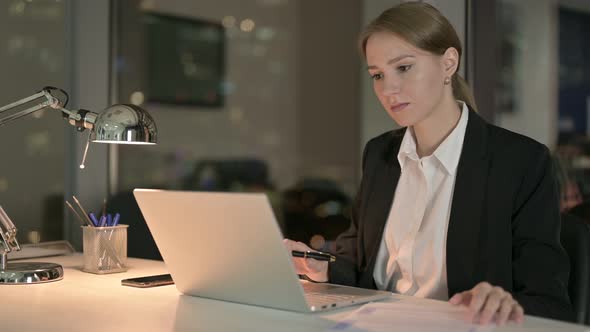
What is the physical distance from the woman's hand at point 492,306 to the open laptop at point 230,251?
22 cm

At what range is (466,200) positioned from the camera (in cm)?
152

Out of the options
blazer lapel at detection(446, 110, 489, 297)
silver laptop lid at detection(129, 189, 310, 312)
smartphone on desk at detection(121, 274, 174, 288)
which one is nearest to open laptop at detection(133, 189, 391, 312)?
silver laptop lid at detection(129, 189, 310, 312)

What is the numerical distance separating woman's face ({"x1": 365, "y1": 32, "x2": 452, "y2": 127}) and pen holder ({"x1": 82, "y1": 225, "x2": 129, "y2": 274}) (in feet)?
2.32

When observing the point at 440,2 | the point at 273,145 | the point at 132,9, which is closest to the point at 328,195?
the point at 273,145

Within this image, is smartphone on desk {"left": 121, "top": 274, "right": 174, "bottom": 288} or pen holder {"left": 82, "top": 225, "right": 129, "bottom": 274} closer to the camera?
smartphone on desk {"left": 121, "top": 274, "right": 174, "bottom": 288}

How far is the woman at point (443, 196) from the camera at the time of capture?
57.3 inches

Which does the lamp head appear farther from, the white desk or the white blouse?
the white blouse

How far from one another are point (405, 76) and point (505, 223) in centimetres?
37

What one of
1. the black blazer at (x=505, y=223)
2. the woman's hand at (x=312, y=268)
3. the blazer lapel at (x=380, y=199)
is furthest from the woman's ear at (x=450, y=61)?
the woman's hand at (x=312, y=268)

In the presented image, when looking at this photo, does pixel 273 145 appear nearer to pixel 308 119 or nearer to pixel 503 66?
pixel 308 119

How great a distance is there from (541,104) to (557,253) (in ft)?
3.76

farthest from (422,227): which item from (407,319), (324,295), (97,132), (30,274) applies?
(30,274)

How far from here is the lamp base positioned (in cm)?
156

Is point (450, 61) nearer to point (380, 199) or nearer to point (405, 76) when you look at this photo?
point (405, 76)
